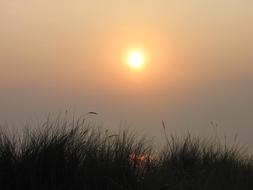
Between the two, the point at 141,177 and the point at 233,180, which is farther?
the point at 233,180

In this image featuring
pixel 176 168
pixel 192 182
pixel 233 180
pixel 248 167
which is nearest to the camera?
Answer: pixel 192 182

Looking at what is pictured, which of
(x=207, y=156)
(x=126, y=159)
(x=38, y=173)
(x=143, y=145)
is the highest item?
(x=207, y=156)

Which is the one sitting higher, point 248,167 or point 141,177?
point 248,167

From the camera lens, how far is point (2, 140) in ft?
25.2

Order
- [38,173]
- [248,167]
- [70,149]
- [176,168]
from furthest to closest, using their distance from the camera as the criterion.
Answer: [248,167], [176,168], [70,149], [38,173]

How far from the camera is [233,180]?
9648 millimetres

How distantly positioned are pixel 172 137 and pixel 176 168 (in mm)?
1748

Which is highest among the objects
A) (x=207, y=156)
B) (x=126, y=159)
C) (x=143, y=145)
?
(x=207, y=156)

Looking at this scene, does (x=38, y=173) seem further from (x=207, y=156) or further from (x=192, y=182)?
(x=207, y=156)

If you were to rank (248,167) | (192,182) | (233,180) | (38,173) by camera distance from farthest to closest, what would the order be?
(248,167) → (233,180) → (192,182) → (38,173)

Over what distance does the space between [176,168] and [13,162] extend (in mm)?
3797

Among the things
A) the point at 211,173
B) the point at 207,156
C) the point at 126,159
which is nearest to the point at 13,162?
the point at 126,159

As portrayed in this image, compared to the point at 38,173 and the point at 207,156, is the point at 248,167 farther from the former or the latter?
the point at 38,173

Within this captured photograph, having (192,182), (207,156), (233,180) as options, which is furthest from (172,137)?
(192,182)
